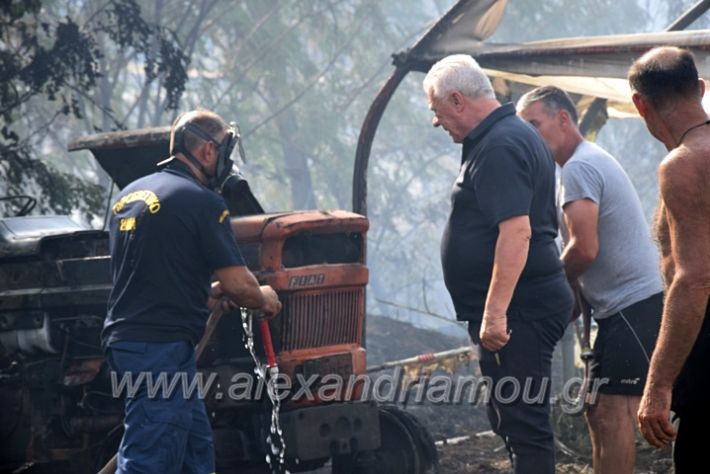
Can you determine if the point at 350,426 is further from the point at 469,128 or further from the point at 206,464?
the point at 469,128

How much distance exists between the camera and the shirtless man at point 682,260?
370cm

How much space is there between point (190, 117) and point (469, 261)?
163 cm

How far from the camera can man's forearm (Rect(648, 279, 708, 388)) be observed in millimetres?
3736

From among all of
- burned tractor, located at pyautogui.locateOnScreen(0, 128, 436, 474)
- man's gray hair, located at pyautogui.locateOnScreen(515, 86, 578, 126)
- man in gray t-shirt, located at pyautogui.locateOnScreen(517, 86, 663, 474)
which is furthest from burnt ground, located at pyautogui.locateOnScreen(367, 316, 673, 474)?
man's gray hair, located at pyautogui.locateOnScreen(515, 86, 578, 126)

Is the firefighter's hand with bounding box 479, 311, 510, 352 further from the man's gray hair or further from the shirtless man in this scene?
the man's gray hair

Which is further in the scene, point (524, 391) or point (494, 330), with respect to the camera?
point (524, 391)

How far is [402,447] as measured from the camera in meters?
7.32

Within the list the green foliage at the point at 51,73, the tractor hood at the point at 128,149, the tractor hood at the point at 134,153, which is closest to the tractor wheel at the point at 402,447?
the tractor hood at the point at 134,153

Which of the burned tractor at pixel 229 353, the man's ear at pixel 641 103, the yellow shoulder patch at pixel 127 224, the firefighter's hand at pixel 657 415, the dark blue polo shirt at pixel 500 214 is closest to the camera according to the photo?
the firefighter's hand at pixel 657 415

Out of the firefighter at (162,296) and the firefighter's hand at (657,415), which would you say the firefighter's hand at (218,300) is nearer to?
the firefighter at (162,296)

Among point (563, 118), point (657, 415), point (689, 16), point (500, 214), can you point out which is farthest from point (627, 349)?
point (689, 16)

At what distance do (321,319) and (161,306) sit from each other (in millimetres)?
1792

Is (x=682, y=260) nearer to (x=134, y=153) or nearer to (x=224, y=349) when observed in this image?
(x=224, y=349)

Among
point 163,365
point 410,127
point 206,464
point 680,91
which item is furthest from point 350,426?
point 410,127
